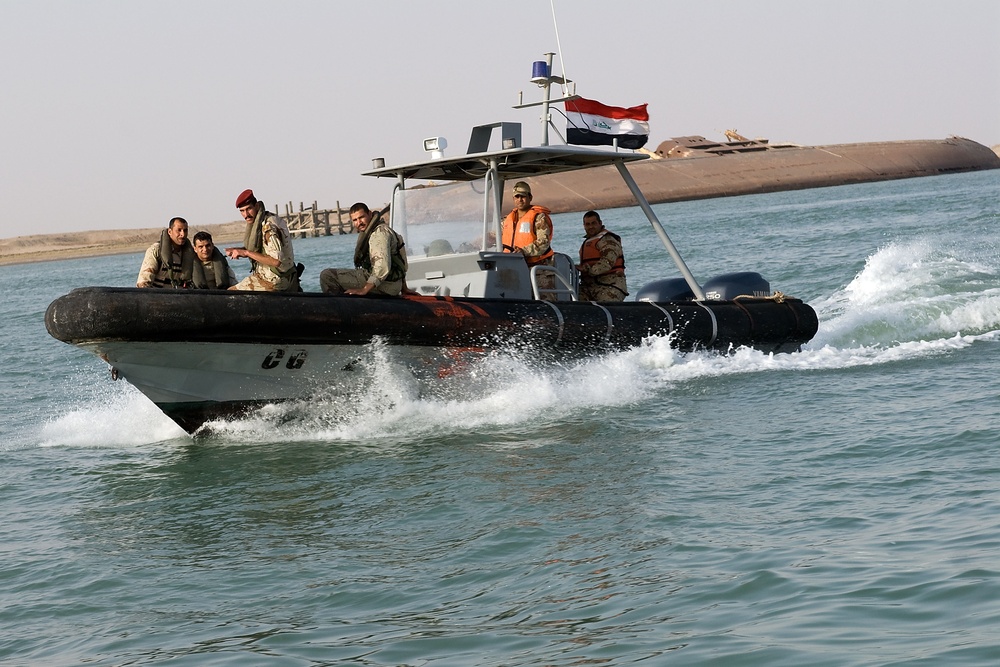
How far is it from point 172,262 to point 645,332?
148 inches

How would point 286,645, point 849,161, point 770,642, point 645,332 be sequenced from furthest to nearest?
1. point 849,161
2. point 645,332
3. point 286,645
4. point 770,642

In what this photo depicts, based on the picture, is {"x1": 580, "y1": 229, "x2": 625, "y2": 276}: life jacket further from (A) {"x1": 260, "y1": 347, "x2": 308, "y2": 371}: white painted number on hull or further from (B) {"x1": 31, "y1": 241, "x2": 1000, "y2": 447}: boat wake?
(A) {"x1": 260, "y1": 347, "x2": 308, "y2": 371}: white painted number on hull

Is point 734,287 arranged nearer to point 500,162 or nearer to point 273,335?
point 500,162

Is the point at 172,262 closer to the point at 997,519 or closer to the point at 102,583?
the point at 102,583

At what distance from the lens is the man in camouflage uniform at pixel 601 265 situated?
9664 mm

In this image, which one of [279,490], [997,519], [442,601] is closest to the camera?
[442,601]

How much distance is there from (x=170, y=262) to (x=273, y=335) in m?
1.00

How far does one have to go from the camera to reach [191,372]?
24.1 ft

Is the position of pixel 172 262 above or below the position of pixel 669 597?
above

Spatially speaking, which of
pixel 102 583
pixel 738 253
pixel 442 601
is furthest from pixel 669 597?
pixel 738 253

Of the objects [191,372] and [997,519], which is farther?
[191,372]

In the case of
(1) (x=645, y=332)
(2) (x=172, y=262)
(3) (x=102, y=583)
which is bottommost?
(3) (x=102, y=583)

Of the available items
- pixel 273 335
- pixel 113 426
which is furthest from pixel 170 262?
pixel 113 426

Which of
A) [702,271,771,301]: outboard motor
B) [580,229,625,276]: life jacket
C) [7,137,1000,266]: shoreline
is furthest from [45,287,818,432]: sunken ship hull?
[7,137,1000,266]: shoreline
